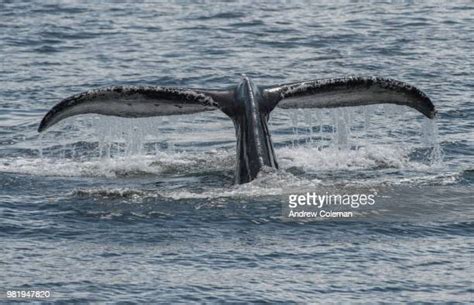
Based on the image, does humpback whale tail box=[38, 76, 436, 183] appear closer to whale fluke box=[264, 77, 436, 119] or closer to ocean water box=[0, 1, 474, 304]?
whale fluke box=[264, 77, 436, 119]

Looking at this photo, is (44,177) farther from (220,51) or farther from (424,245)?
(220,51)

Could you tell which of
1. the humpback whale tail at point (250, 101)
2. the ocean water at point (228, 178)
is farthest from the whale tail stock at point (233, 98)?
the ocean water at point (228, 178)

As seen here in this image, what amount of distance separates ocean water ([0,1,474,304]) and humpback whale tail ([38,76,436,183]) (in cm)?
39

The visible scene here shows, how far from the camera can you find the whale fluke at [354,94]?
577 inches

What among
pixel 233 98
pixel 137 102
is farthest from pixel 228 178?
pixel 137 102

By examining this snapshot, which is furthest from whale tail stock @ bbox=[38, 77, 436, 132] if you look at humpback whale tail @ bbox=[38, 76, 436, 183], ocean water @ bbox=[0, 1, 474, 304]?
ocean water @ bbox=[0, 1, 474, 304]

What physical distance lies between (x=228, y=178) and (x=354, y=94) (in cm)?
188

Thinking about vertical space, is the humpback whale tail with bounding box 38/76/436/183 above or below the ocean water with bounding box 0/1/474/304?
above

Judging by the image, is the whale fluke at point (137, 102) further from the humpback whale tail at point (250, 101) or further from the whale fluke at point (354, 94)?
the whale fluke at point (354, 94)

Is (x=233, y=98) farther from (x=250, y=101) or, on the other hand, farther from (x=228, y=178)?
(x=228, y=178)

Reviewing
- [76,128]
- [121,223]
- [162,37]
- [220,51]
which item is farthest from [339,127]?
[162,37]

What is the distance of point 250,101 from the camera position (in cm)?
1490

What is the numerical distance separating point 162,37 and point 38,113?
21.7 feet

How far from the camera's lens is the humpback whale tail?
1436cm
